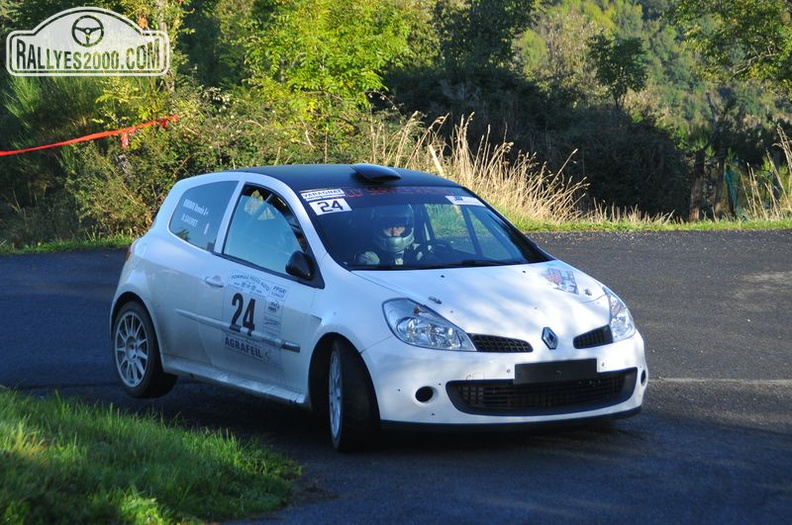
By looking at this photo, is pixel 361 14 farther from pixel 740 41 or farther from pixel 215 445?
pixel 215 445

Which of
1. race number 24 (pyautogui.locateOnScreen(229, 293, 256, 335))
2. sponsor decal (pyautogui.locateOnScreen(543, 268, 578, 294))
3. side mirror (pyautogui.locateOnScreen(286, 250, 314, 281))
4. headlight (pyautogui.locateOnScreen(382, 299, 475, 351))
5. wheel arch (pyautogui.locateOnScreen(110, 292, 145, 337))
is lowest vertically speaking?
wheel arch (pyautogui.locateOnScreen(110, 292, 145, 337))

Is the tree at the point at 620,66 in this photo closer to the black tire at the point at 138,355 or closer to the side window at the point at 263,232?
the black tire at the point at 138,355

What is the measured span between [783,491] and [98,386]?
5.05 metres

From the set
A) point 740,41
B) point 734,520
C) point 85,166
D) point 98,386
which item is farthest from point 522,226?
point 740,41

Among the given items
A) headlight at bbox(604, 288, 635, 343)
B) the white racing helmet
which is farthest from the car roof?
headlight at bbox(604, 288, 635, 343)

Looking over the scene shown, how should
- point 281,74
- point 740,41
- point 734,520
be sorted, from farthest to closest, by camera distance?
point 740,41 < point 281,74 < point 734,520

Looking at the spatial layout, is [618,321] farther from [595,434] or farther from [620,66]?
[620,66]

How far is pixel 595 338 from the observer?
277 inches

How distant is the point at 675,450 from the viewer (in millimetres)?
6918

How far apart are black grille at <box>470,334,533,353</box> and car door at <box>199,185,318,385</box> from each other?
3.23 feet

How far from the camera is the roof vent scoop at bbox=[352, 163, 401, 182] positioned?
8.27 metres

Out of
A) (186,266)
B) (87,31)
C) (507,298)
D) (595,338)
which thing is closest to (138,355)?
(186,266)

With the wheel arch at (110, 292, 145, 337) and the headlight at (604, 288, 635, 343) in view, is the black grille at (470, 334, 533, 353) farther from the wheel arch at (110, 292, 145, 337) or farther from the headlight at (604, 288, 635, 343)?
the wheel arch at (110, 292, 145, 337)

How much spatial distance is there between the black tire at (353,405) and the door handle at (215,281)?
4.42 ft
